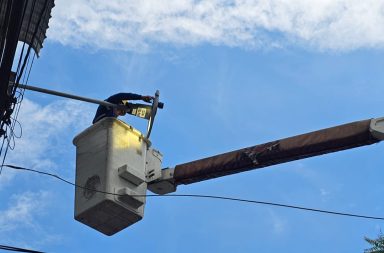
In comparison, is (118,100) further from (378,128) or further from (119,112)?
(378,128)

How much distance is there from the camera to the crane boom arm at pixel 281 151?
7613 millimetres

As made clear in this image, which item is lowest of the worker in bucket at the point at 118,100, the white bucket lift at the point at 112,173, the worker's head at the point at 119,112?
the white bucket lift at the point at 112,173

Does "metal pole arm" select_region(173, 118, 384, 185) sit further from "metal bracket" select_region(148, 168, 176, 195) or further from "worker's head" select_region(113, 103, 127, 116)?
"worker's head" select_region(113, 103, 127, 116)

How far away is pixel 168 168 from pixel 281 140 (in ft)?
5.09

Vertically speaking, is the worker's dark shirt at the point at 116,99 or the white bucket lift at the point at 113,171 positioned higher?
the worker's dark shirt at the point at 116,99

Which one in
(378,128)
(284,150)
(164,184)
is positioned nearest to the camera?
(378,128)

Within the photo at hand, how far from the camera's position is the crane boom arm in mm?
7613

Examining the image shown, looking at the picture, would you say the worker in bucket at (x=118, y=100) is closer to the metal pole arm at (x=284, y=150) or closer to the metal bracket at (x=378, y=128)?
the metal pole arm at (x=284, y=150)

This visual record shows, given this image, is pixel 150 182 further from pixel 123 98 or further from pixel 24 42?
pixel 24 42

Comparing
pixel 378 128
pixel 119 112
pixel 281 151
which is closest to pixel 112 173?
pixel 119 112

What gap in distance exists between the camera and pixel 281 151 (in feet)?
26.4

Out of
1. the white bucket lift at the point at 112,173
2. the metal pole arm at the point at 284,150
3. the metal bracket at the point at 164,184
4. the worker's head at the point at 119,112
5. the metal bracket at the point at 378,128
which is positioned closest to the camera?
the metal bracket at the point at 378,128

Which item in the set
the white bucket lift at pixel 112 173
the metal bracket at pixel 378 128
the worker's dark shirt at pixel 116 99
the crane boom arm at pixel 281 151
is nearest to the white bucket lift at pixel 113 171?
the white bucket lift at pixel 112 173

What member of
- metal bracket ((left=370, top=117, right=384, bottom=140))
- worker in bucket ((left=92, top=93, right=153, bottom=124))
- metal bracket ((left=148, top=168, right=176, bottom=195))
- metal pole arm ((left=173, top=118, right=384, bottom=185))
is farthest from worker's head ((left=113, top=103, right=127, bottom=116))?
metal bracket ((left=370, top=117, right=384, bottom=140))
